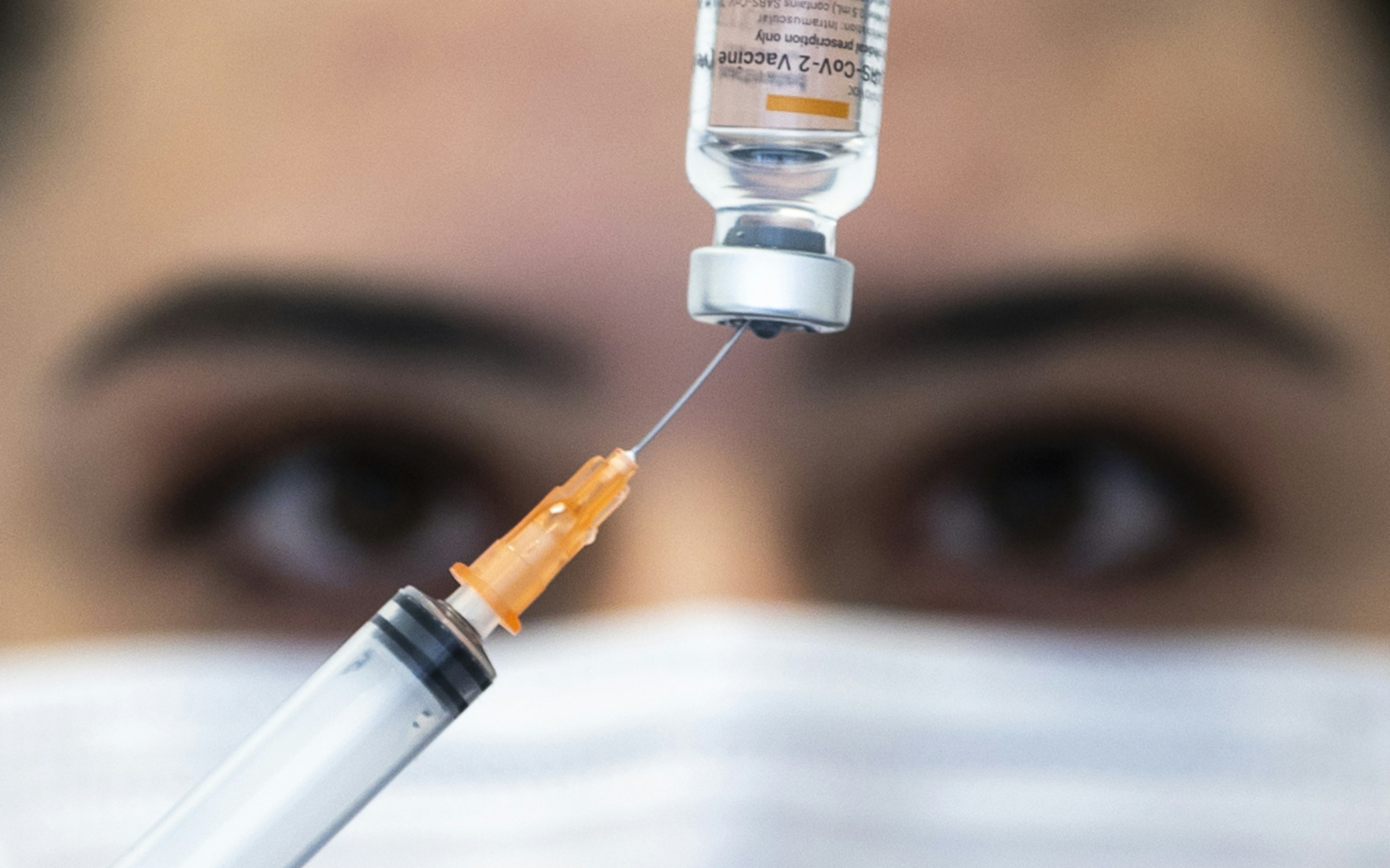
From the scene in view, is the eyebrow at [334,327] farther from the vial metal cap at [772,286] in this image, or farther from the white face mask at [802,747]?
the vial metal cap at [772,286]

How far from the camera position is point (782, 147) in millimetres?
802

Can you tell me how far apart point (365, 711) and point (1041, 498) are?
0.66 metres

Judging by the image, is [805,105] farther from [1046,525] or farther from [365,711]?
[1046,525]

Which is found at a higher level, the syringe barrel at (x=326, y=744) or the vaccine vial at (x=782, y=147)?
the vaccine vial at (x=782, y=147)

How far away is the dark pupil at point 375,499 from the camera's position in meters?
1.17

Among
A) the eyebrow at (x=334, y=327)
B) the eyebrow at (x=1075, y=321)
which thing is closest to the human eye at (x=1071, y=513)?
the eyebrow at (x=1075, y=321)

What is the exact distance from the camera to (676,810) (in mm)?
1056

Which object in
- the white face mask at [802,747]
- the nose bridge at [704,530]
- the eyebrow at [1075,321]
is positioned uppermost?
the eyebrow at [1075,321]

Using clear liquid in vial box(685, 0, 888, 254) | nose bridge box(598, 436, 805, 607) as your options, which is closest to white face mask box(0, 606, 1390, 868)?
nose bridge box(598, 436, 805, 607)

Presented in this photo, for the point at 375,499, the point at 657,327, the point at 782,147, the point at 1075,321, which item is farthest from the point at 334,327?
the point at 1075,321

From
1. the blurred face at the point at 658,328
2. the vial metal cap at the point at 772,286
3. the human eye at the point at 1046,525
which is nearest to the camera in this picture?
the vial metal cap at the point at 772,286

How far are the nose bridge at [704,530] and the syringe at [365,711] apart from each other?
41 centimetres

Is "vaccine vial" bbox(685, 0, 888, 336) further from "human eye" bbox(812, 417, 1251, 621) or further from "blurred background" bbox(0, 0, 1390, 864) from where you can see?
"human eye" bbox(812, 417, 1251, 621)

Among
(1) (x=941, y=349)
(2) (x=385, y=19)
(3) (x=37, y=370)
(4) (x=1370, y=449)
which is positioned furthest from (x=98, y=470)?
(4) (x=1370, y=449)
